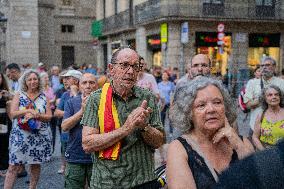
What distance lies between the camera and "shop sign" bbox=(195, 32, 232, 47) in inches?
927

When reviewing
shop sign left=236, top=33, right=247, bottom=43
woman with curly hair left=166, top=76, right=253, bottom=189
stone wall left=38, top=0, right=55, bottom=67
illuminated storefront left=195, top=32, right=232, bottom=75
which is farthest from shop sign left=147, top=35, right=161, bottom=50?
woman with curly hair left=166, top=76, right=253, bottom=189

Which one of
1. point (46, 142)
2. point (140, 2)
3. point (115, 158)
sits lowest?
point (46, 142)

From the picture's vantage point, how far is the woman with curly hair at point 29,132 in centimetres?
535

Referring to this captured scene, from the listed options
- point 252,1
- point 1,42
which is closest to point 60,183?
point 252,1

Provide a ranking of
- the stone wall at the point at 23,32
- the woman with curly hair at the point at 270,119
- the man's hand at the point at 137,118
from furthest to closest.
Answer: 1. the stone wall at the point at 23,32
2. the woman with curly hair at the point at 270,119
3. the man's hand at the point at 137,118

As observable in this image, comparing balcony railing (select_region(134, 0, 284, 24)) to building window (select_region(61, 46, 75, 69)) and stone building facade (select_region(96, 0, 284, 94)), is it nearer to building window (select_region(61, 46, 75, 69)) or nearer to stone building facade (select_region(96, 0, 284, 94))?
stone building facade (select_region(96, 0, 284, 94))

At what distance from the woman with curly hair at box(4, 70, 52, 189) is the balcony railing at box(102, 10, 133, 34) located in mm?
23088

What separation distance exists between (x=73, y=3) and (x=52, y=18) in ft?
15.0

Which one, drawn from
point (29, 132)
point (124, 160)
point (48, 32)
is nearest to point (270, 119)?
point (124, 160)

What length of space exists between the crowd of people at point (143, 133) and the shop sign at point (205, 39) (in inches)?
726

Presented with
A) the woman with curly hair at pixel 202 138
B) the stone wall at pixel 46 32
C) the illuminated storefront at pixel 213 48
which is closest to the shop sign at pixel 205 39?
the illuminated storefront at pixel 213 48

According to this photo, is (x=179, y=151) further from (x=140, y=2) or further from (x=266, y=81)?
(x=140, y=2)

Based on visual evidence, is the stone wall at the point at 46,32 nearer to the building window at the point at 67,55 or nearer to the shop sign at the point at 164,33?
the building window at the point at 67,55

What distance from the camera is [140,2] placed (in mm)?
27047
